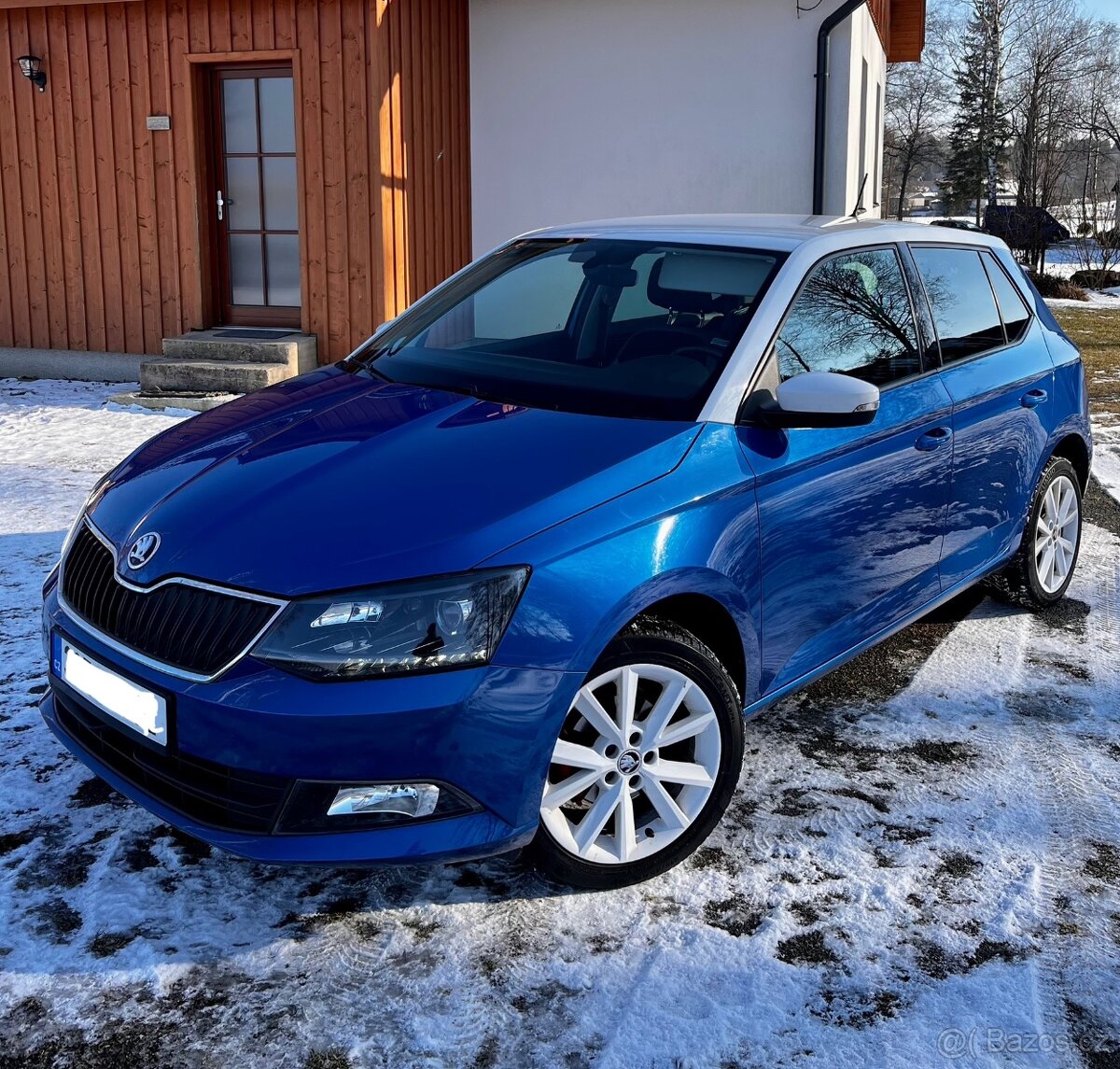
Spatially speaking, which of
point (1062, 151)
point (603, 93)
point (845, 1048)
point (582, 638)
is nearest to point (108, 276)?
point (603, 93)

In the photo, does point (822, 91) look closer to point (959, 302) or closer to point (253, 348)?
point (253, 348)

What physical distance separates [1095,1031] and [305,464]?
2.21 metres

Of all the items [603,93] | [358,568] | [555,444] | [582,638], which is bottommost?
[582,638]

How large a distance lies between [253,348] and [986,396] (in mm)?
7059

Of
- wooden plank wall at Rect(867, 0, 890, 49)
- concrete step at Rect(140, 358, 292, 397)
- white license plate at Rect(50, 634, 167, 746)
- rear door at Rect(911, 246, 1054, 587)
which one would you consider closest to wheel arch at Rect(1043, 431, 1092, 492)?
rear door at Rect(911, 246, 1054, 587)

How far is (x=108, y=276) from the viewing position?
10.9 metres

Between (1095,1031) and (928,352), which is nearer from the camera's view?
(1095,1031)

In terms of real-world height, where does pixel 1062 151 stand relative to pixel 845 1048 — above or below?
above

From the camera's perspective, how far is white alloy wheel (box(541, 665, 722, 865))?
9.29 ft

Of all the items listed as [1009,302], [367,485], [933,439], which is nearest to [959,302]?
[1009,302]

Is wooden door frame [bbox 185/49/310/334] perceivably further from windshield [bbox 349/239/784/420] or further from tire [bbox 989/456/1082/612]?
tire [bbox 989/456/1082/612]

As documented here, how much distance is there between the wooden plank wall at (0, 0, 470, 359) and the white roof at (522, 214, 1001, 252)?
20.1ft

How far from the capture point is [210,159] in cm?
1067

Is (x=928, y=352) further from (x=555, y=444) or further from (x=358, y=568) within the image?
(x=358, y=568)
